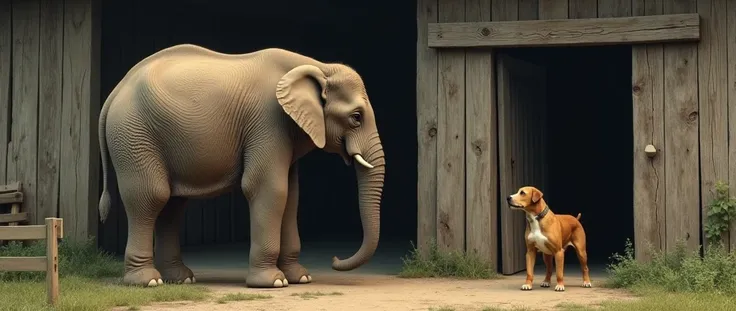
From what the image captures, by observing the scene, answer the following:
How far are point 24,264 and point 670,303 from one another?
4482mm

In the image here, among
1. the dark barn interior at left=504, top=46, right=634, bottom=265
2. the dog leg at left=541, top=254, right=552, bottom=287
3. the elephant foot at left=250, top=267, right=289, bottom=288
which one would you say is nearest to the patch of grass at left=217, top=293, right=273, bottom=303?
the elephant foot at left=250, top=267, right=289, bottom=288

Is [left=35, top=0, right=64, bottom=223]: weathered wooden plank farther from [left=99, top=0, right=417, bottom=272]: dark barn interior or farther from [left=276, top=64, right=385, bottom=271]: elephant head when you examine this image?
[left=276, top=64, right=385, bottom=271]: elephant head

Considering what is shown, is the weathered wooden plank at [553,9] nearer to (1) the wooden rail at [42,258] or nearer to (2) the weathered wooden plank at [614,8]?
(2) the weathered wooden plank at [614,8]

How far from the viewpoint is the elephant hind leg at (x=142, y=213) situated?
9.77 meters

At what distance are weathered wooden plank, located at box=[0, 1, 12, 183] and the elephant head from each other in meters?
4.00

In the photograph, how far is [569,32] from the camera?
10.6 meters

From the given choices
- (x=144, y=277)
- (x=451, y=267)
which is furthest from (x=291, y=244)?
(x=451, y=267)

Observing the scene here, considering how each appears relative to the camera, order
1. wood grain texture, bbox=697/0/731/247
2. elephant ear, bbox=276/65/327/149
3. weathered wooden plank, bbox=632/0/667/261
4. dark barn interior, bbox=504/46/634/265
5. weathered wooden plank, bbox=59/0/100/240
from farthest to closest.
→ 1. dark barn interior, bbox=504/46/634/265
2. weathered wooden plank, bbox=59/0/100/240
3. weathered wooden plank, bbox=632/0/667/261
4. wood grain texture, bbox=697/0/731/247
5. elephant ear, bbox=276/65/327/149

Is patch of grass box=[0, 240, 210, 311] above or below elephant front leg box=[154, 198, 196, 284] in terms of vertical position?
below

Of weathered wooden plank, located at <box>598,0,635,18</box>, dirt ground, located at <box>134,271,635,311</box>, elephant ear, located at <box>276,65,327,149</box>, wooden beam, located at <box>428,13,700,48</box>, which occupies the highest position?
weathered wooden plank, located at <box>598,0,635,18</box>

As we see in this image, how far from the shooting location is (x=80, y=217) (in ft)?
38.9

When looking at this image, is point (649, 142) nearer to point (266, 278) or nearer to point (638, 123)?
point (638, 123)

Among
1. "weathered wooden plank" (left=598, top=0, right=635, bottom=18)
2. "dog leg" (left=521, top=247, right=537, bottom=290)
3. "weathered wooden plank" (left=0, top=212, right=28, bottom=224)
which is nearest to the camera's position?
"dog leg" (left=521, top=247, right=537, bottom=290)

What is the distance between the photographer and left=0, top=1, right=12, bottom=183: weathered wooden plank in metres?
12.2
